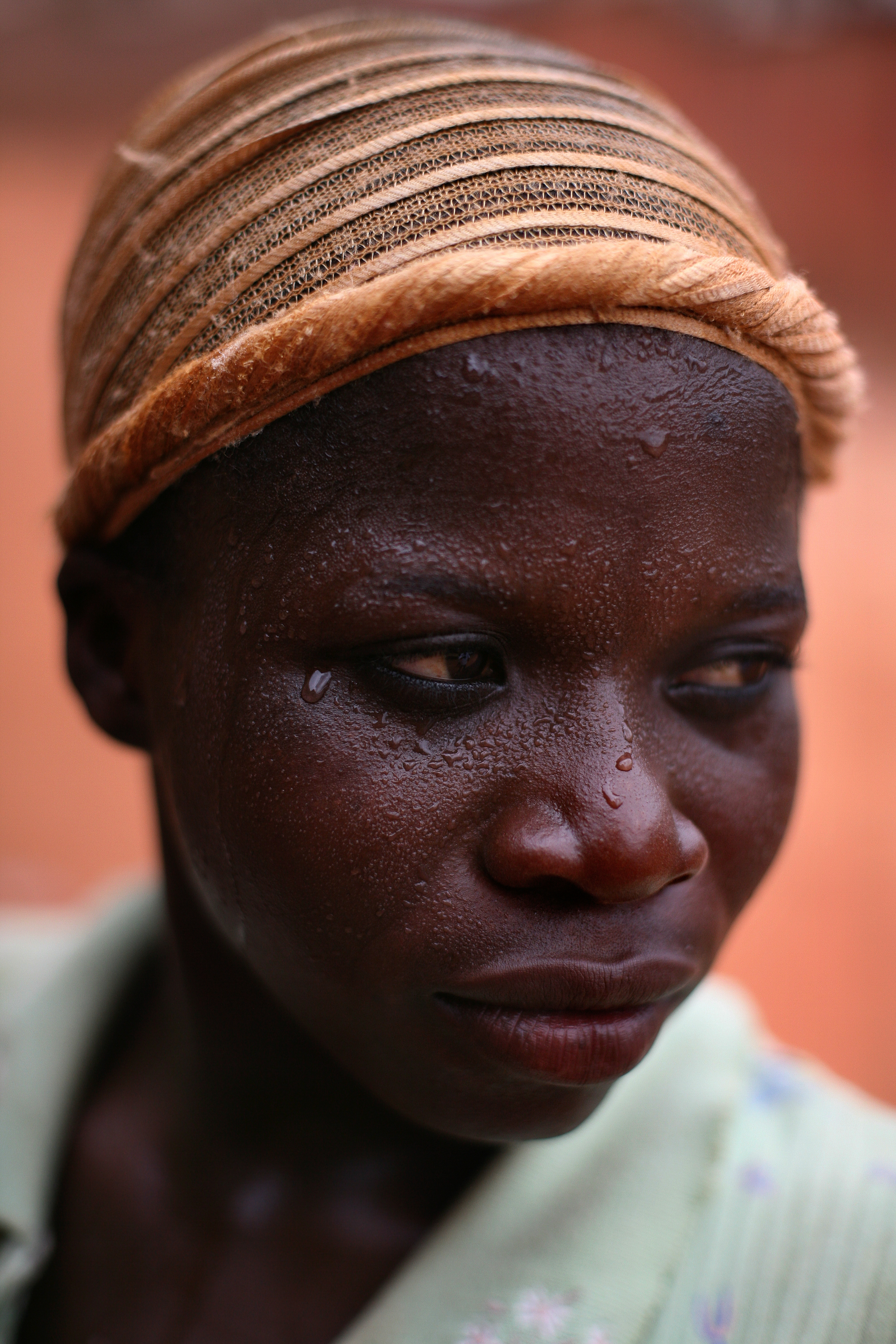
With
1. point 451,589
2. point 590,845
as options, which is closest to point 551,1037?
point 590,845

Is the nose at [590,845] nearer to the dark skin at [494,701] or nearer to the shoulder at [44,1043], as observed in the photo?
the dark skin at [494,701]

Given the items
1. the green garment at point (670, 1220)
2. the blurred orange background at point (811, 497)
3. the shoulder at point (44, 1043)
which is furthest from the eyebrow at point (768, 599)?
the blurred orange background at point (811, 497)

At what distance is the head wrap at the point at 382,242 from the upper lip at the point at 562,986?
548mm

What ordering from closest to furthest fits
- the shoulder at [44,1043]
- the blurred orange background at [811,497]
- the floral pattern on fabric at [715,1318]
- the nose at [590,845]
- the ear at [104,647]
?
the nose at [590,845]
the floral pattern on fabric at [715,1318]
the ear at [104,647]
the shoulder at [44,1043]
the blurred orange background at [811,497]

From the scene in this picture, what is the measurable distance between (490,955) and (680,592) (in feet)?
1.20

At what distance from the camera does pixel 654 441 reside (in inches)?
39.4

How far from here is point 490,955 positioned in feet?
3.24

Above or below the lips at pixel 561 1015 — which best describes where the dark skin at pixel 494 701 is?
above

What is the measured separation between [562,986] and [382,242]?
0.69 metres

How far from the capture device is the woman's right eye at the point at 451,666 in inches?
40.0

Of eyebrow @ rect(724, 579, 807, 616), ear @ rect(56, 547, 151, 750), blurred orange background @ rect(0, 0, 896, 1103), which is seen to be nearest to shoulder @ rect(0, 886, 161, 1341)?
ear @ rect(56, 547, 151, 750)

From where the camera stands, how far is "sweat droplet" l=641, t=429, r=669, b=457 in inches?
39.3

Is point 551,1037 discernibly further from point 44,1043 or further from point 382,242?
point 44,1043

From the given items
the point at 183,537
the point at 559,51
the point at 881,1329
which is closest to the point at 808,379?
the point at 559,51
